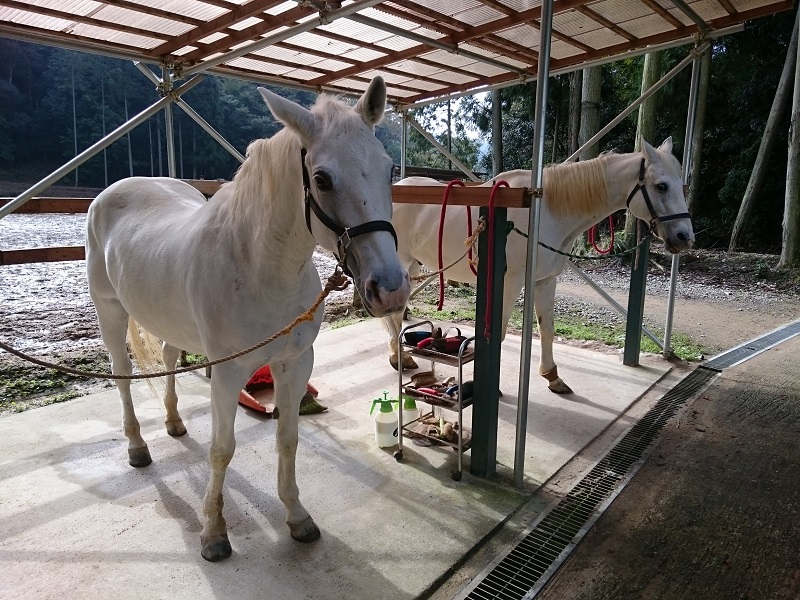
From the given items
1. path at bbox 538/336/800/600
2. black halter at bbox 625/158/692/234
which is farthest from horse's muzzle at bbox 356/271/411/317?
black halter at bbox 625/158/692/234

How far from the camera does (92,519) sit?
8.00 feet

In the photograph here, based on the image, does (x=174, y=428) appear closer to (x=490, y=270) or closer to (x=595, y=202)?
(x=490, y=270)

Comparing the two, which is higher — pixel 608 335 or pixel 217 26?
pixel 217 26

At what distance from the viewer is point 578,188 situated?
375 centimetres

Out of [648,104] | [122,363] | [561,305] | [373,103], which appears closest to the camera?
[373,103]

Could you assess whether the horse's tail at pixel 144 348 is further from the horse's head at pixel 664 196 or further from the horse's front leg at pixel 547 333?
the horse's head at pixel 664 196

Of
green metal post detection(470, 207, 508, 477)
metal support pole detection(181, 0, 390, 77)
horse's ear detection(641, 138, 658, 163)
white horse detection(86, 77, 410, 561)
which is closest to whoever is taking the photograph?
white horse detection(86, 77, 410, 561)

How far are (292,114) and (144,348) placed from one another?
2468 millimetres

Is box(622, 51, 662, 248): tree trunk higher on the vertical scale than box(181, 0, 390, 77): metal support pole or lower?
higher

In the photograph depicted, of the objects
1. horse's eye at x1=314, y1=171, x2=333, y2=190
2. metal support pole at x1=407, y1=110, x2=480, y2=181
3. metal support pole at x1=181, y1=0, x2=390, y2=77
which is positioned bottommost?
horse's eye at x1=314, y1=171, x2=333, y2=190

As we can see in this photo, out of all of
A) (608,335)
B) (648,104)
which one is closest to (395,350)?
(608,335)

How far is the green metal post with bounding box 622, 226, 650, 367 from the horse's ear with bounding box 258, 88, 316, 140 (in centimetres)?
352

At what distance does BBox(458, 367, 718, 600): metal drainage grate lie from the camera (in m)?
2.04

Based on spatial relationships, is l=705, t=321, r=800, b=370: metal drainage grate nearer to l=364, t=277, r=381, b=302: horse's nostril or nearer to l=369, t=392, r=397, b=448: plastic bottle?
l=369, t=392, r=397, b=448: plastic bottle
